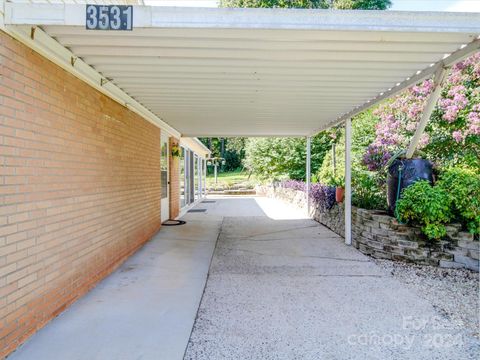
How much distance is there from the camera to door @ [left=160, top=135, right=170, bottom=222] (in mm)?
8602

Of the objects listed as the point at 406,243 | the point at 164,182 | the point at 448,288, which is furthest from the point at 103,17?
the point at 164,182

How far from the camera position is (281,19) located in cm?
267

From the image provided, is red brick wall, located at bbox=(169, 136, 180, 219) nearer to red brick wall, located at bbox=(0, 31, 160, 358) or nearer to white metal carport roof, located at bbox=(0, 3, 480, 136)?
white metal carport roof, located at bbox=(0, 3, 480, 136)

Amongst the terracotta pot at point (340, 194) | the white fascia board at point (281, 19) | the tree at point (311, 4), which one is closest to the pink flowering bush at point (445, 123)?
the terracotta pot at point (340, 194)

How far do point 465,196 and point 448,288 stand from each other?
1.41 metres

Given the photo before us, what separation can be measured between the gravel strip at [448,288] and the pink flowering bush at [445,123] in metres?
2.56

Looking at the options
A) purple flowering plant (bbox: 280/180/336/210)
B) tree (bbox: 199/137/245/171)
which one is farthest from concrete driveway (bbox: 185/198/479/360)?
tree (bbox: 199/137/245/171)

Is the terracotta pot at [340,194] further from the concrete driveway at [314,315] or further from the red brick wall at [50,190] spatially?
the red brick wall at [50,190]

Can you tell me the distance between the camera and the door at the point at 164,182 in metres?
8.60

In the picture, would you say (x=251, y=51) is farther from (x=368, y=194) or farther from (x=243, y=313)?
(x=368, y=194)

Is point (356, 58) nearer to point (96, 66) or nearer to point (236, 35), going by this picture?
point (236, 35)

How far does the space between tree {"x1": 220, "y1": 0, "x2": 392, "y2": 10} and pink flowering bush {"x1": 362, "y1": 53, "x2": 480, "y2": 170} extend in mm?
11919

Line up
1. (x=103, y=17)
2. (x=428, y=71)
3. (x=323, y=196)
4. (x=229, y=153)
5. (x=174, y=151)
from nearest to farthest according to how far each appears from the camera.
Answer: (x=103, y=17) → (x=428, y=71) → (x=323, y=196) → (x=174, y=151) → (x=229, y=153)

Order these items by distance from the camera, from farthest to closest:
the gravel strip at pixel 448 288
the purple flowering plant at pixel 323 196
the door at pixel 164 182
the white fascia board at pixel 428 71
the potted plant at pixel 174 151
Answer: the potted plant at pixel 174 151 → the door at pixel 164 182 → the purple flowering plant at pixel 323 196 → the white fascia board at pixel 428 71 → the gravel strip at pixel 448 288
